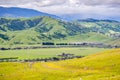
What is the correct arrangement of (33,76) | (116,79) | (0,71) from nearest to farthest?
(116,79)
(33,76)
(0,71)

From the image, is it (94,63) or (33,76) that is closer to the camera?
(33,76)

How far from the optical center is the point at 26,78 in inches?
6201

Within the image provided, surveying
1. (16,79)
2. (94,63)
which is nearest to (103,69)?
(94,63)

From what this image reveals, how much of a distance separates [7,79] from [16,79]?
256 inches

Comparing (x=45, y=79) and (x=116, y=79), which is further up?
(x=116, y=79)

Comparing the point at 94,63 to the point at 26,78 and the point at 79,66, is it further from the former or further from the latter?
the point at 26,78

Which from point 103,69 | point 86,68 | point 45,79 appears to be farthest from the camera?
point 86,68

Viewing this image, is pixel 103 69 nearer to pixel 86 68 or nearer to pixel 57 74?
pixel 86 68

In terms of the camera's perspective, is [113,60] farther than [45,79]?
Yes

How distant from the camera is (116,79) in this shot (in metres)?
102

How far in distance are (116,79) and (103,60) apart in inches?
3728

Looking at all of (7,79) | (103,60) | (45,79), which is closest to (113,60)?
(103,60)

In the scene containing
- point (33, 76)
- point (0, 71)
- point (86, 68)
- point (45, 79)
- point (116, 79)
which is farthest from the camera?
point (0, 71)

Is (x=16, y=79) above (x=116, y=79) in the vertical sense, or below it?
below
